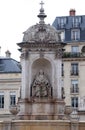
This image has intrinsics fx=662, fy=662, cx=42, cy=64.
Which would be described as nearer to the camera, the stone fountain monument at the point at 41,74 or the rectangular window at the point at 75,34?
the stone fountain monument at the point at 41,74

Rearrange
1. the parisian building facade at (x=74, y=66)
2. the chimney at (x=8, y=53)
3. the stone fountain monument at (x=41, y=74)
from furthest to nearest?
the chimney at (x=8, y=53) < the parisian building facade at (x=74, y=66) < the stone fountain monument at (x=41, y=74)

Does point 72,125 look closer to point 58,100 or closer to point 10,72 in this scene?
point 58,100

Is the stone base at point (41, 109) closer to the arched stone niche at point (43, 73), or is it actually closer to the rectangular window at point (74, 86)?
the arched stone niche at point (43, 73)

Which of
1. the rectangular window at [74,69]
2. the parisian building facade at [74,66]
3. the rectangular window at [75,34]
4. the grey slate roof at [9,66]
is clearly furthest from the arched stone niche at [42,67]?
the rectangular window at [75,34]

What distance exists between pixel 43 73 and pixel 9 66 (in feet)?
111

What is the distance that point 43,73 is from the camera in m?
39.2

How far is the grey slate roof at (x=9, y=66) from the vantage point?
235ft

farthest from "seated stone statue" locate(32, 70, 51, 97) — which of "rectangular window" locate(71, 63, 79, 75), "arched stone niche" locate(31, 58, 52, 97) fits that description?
"rectangular window" locate(71, 63, 79, 75)

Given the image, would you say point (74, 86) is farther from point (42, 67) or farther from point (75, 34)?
point (42, 67)

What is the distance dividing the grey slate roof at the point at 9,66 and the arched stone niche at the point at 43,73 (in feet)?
104

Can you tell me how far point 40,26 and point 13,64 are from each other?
112 feet

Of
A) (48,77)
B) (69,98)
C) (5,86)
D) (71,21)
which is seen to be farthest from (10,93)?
(48,77)

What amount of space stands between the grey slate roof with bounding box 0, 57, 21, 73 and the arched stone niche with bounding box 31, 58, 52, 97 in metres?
31.7

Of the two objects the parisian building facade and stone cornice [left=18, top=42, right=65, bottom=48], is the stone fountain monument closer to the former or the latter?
stone cornice [left=18, top=42, right=65, bottom=48]
